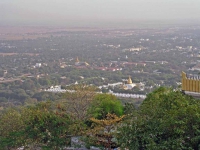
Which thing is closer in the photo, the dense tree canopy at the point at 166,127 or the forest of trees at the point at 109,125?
the dense tree canopy at the point at 166,127

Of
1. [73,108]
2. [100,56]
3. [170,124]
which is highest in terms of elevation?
[170,124]

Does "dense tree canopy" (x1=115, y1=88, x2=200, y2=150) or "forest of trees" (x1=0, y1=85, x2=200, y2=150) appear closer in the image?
"dense tree canopy" (x1=115, y1=88, x2=200, y2=150)

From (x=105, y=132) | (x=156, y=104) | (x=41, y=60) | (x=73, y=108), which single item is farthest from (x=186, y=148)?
(x=41, y=60)

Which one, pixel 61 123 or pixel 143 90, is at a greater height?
pixel 61 123

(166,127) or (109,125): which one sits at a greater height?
(166,127)

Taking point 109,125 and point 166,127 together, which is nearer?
point 166,127

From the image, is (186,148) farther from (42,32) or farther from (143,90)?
(42,32)

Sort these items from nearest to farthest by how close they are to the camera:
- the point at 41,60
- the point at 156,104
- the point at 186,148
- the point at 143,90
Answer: the point at 186,148 → the point at 156,104 → the point at 143,90 → the point at 41,60

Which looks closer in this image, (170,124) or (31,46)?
(170,124)
